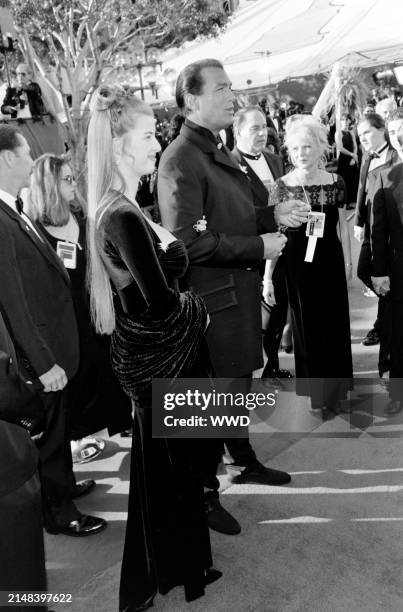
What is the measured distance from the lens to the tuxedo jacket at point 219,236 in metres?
2.45

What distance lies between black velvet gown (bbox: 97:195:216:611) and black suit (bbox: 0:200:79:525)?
0.48 meters

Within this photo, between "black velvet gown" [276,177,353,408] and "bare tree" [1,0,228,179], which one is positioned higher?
"bare tree" [1,0,228,179]

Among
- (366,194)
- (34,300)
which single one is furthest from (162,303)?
(366,194)

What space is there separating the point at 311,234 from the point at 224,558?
1771mm

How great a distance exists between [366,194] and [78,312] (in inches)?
97.3

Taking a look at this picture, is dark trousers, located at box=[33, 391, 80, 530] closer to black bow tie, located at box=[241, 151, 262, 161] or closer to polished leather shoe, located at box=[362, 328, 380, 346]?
black bow tie, located at box=[241, 151, 262, 161]

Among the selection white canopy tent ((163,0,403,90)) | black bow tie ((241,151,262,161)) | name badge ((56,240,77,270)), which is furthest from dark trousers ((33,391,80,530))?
white canopy tent ((163,0,403,90))

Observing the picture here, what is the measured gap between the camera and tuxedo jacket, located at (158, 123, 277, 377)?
2.45 m

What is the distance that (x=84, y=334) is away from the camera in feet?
11.0

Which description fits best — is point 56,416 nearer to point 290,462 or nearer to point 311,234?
point 290,462

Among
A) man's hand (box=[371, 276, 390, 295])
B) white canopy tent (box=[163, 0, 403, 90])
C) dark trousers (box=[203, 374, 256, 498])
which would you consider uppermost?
white canopy tent (box=[163, 0, 403, 90])

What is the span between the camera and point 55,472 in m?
2.70

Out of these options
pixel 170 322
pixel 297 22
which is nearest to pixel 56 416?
pixel 170 322

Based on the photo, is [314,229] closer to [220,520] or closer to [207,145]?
[207,145]
